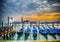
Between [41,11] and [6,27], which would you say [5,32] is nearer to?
[6,27]

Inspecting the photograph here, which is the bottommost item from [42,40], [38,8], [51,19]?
[42,40]

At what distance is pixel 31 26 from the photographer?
3.04 m

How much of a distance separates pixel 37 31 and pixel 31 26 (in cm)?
15

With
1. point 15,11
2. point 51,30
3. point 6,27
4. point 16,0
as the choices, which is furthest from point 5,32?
point 51,30

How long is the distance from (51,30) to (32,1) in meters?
0.69

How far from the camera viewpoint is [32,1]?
307 centimetres

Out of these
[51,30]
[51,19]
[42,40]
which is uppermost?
[51,19]

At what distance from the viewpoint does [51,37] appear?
3002 mm

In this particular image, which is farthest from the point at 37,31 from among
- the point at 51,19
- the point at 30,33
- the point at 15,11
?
the point at 15,11

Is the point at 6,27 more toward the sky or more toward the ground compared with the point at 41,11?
more toward the ground

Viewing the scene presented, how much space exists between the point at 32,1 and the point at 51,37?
81 centimetres

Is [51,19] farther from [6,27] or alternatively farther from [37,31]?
[6,27]

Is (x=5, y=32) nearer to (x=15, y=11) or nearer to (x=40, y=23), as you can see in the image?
(x=15, y=11)

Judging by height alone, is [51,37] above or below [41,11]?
below
